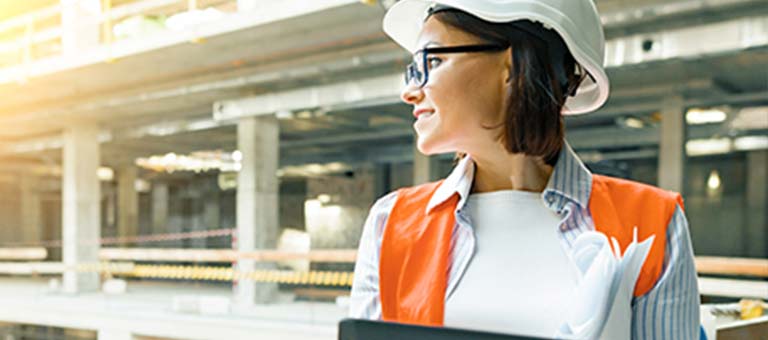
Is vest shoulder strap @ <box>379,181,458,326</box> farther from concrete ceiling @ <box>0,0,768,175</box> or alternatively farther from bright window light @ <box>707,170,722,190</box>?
bright window light @ <box>707,170,722,190</box>

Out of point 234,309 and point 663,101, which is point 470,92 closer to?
point 234,309

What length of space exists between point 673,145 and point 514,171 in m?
10.4

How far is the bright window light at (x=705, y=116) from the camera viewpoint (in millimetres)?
10609

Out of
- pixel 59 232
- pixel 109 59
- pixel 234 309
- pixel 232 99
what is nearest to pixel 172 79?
pixel 232 99

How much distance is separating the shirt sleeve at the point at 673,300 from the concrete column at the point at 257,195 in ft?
33.6

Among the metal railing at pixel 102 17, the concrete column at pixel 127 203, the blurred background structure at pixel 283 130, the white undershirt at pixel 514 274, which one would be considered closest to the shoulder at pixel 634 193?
the white undershirt at pixel 514 274

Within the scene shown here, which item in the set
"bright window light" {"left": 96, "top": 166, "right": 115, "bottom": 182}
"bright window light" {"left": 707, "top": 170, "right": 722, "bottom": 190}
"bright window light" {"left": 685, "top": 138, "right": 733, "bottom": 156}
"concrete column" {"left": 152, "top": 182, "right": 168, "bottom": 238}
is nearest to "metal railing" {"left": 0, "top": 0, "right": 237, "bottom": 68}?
"concrete column" {"left": 152, "top": 182, "right": 168, "bottom": 238}

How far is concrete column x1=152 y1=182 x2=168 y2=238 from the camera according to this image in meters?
21.7

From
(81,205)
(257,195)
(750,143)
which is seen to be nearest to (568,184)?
(257,195)

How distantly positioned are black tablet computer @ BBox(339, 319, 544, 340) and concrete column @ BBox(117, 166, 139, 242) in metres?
23.4

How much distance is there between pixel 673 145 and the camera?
10352mm

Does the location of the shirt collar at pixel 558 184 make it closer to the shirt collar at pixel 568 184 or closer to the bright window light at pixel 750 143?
the shirt collar at pixel 568 184

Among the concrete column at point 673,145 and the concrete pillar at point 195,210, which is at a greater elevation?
the concrete column at point 673,145

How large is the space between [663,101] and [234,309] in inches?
313
